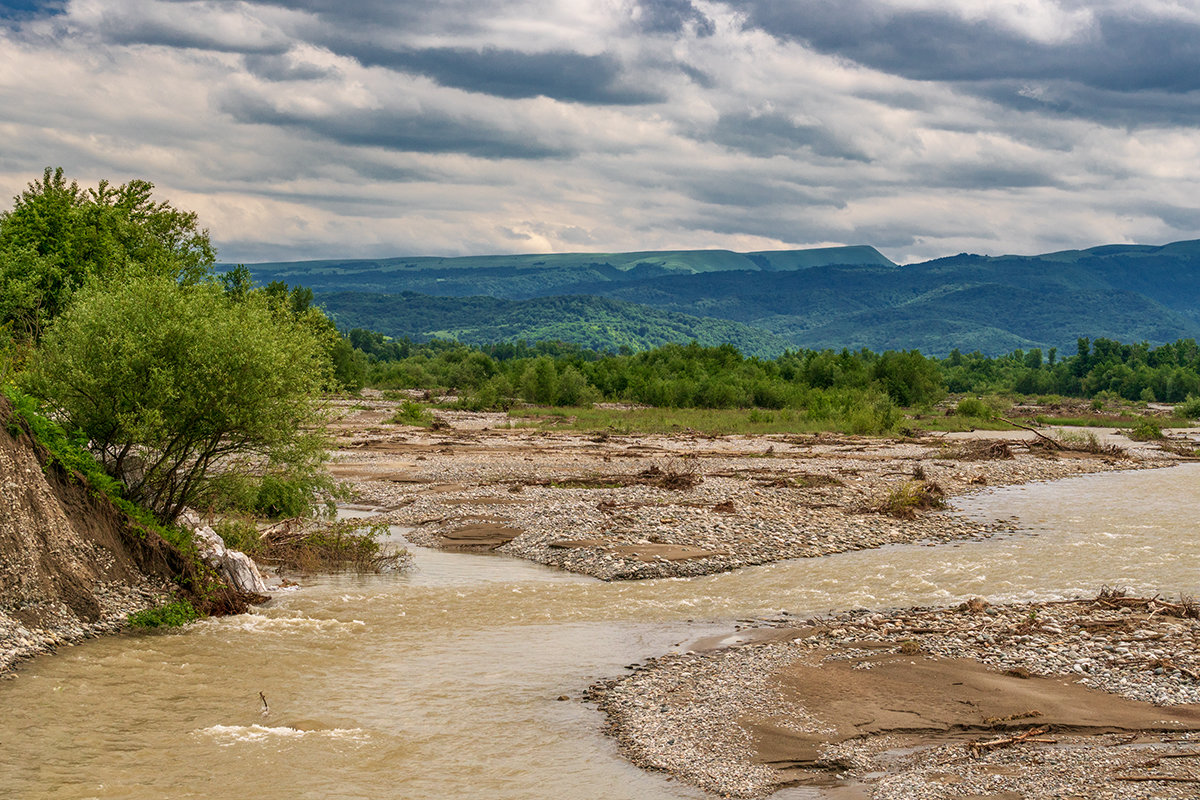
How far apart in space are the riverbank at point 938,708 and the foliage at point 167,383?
10.8 meters

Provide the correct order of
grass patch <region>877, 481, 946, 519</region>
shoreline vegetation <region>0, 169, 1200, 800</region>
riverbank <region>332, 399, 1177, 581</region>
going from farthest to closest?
grass patch <region>877, 481, 946, 519</region> → riverbank <region>332, 399, 1177, 581</region> → shoreline vegetation <region>0, 169, 1200, 800</region>

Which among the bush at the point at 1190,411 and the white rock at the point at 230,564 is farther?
the bush at the point at 1190,411

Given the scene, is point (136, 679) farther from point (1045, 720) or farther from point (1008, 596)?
point (1008, 596)

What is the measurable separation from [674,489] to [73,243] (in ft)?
106

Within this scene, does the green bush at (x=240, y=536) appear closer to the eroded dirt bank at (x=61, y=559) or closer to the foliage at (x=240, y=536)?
the foliage at (x=240, y=536)

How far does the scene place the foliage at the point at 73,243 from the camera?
41688 mm

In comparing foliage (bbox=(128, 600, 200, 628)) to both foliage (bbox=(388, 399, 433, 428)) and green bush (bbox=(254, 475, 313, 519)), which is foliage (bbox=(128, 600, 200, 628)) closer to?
green bush (bbox=(254, 475, 313, 519))

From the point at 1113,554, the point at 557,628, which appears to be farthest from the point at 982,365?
the point at 557,628

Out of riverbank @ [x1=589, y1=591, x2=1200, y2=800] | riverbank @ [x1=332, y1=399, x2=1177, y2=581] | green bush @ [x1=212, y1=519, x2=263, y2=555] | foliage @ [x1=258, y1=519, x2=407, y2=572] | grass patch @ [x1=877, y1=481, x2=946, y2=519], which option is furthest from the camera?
grass patch @ [x1=877, y1=481, x2=946, y2=519]

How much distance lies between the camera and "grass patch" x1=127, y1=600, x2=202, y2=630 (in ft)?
62.3

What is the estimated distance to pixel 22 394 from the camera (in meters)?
20.0

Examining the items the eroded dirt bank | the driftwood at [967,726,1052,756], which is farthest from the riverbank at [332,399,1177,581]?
the driftwood at [967,726,1052,756]

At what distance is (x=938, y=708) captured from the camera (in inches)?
555

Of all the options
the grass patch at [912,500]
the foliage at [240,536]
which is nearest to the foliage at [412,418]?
the grass patch at [912,500]
